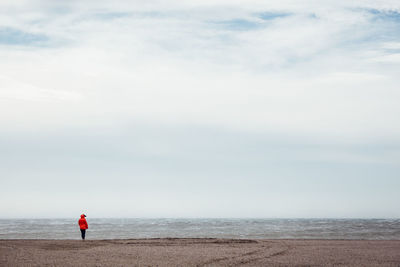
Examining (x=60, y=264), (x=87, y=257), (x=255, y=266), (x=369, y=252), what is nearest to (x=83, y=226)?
(x=87, y=257)

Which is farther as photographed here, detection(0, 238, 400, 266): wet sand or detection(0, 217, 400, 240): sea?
detection(0, 217, 400, 240): sea

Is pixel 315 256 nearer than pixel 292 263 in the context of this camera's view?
No

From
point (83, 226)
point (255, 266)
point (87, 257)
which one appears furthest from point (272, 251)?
point (83, 226)

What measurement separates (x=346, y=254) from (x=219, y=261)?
22.4 feet

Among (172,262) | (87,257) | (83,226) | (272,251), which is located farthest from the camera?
(83,226)

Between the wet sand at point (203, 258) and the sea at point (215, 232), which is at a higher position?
the wet sand at point (203, 258)

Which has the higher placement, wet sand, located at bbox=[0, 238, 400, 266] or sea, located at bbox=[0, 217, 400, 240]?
wet sand, located at bbox=[0, 238, 400, 266]

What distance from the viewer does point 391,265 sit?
603 inches

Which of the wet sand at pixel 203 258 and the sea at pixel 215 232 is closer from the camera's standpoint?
the wet sand at pixel 203 258

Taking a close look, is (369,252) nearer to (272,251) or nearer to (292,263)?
(272,251)

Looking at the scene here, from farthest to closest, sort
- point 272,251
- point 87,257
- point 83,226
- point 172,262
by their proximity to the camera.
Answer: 1. point 83,226
2. point 272,251
3. point 87,257
4. point 172,262

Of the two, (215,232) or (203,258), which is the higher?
(203,258)

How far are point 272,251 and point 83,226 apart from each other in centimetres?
1360

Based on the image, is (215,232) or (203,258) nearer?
(203,258)
